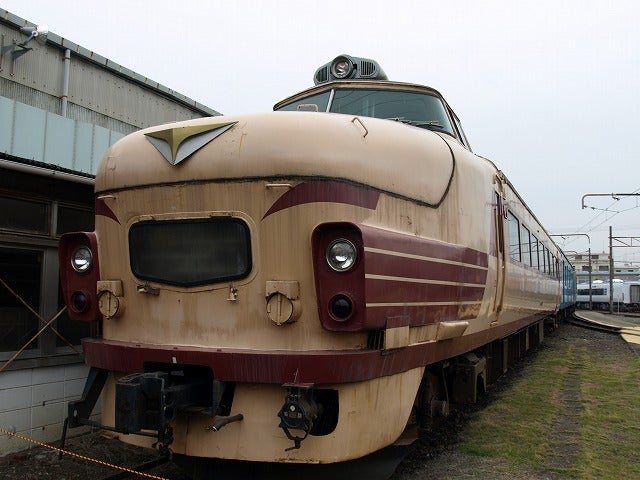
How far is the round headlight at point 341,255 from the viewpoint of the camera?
3564 mm

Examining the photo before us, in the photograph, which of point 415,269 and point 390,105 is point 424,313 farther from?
point 390,105

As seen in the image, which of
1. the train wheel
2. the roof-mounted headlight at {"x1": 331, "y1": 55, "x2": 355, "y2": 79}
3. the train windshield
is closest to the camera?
the train wheel

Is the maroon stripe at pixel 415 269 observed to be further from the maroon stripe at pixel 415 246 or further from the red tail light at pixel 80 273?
the red tail light at pixel 80 273

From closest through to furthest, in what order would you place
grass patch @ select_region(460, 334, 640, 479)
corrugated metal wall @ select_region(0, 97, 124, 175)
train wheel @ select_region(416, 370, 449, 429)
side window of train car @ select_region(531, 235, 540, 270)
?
train wheel @ select_region(416, 370, 449, 429) → grass patch @ select_region(460, 334, 640, 479) → corrugated metal wall @ select_region(0, 97, 124, 175) → side window of train car @ select_region(531, 235, 540, 270)

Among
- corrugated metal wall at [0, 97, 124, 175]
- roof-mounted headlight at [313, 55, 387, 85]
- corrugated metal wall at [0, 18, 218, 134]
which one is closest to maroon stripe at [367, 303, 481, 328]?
roof-mounted headlight at [313, 55, 387, 85]

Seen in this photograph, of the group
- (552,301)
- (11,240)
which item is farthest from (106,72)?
(552,301)

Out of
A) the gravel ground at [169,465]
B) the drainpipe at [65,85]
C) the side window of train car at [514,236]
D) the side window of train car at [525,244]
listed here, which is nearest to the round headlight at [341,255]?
the gravel ground at [169,465]

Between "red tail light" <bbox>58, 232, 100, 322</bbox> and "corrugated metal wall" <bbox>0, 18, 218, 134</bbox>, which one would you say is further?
"corrugated metal wall" <bbox>0, 18, 218, 134</bbox>

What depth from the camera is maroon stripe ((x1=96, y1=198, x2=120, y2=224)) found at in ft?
14.0

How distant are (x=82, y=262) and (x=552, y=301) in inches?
481

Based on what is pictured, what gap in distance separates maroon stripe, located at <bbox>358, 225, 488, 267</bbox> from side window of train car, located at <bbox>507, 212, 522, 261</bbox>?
2.23 metres

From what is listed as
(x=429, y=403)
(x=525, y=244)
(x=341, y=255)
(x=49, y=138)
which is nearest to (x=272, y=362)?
(x=341, y=255)

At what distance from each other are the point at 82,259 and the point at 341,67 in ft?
11.1

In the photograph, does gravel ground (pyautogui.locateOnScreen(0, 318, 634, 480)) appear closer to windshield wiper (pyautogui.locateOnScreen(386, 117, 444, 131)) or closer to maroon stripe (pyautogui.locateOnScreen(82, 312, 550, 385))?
maroon stripe (pyautogui.locateOnScreen(82, 312, 550, 385))
